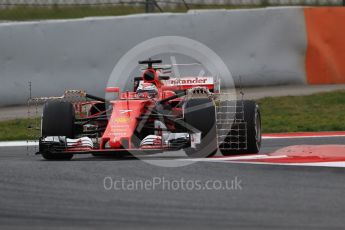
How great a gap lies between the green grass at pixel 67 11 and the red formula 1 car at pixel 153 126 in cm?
661

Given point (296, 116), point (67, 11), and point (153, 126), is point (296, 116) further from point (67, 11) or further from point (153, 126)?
point (67, 11)

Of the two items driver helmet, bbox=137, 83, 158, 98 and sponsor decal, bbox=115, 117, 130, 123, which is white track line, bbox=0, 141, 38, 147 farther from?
sponsor decal, bbox=115, 117, 130, 123

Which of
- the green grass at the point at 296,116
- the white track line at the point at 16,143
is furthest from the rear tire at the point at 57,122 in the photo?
the green grass at the point at 296,116

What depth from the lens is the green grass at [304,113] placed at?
14.1 metres

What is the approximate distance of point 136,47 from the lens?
50.9ft

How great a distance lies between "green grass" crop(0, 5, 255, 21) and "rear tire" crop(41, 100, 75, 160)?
22.5ft

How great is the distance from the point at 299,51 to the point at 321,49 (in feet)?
1.14

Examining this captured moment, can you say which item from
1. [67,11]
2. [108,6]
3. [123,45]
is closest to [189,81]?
[123,45]

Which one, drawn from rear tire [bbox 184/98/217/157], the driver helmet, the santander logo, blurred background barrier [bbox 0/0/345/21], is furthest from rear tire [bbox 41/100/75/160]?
blurred background barrier [bbox 0/0/345/21]

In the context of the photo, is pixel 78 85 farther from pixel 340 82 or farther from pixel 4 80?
pixel 340 82

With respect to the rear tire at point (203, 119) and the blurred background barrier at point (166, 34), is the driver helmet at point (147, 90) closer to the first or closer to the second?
the rear tire at point (203, 119)

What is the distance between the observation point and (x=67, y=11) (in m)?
17.8

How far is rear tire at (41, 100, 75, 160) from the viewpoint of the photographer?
33.5 feet

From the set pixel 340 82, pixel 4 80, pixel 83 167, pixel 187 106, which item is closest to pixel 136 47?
pixel 4 80
